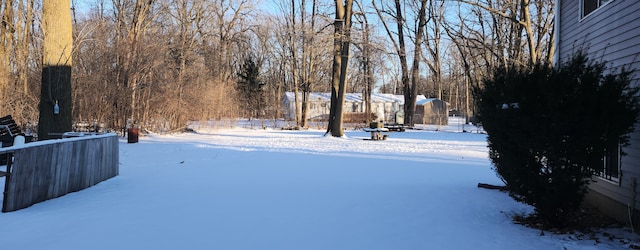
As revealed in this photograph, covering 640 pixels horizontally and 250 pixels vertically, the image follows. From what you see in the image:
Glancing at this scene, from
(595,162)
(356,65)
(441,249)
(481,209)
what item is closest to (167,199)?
(441,249)

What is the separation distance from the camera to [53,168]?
19.5ft

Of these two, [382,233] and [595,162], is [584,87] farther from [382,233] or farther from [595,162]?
[382,233]

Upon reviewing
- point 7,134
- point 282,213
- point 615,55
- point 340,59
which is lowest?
→ point 282,213

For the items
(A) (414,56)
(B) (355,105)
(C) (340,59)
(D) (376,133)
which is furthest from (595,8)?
(B) (355,105)

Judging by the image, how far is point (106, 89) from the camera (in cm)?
1686

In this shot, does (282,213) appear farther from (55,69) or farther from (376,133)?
(376,133)

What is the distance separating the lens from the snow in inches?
171

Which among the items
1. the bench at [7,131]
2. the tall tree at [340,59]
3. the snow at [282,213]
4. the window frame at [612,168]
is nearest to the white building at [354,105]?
the tall tree at [340,59]

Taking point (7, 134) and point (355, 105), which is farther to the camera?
point (355, 105)

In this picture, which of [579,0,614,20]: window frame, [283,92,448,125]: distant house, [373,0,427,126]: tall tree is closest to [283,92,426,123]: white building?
[283,92,448,125]: distant house

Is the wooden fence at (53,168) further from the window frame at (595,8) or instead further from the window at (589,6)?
the window at (589,6)

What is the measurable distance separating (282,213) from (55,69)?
6597 millimetres

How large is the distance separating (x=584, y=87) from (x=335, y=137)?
54.3ft

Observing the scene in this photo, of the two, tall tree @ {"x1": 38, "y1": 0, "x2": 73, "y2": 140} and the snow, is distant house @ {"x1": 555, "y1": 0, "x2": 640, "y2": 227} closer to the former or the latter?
the snow
